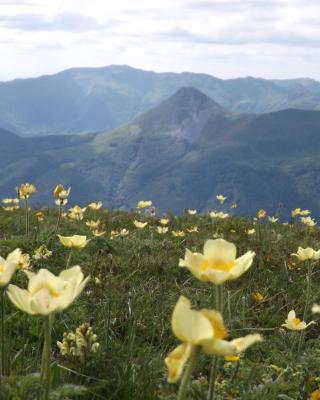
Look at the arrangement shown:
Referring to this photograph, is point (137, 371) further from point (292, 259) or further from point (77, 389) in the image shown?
point (292, 259)

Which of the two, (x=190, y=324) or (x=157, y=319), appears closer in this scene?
(x=190, y=324)

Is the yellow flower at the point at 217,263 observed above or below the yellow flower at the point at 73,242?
above

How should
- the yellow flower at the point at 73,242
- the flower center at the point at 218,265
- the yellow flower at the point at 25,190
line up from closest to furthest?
the flower center at the point at 218,265 → the yellow flower at the point at 73,242 → the yellow flower at the point at 25,190

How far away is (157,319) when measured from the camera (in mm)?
4770

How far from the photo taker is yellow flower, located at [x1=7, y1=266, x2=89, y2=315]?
1797 mm

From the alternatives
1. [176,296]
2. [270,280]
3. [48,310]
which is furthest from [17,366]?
[270,280]

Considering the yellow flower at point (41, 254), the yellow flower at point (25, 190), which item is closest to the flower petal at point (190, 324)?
the yellow flower at point (41, 254)

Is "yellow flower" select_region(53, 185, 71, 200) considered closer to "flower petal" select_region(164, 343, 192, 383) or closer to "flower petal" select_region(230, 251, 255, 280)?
"flower petal" select_region(230, 251, 255, 280)

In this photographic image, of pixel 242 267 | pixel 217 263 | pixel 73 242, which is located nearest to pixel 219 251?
pixel 217 263

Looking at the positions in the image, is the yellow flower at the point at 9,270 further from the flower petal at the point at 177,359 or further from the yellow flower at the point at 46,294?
the flower petal at the point at 177,359

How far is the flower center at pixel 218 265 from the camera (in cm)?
213

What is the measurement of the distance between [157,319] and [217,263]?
275 centimetres

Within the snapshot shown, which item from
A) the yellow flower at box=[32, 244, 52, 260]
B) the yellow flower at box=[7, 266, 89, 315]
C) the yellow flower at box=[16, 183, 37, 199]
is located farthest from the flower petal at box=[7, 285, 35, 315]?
the yellow flower at box=[16, 183, 37, 199]

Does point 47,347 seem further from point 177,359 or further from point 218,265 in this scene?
point 218,265
